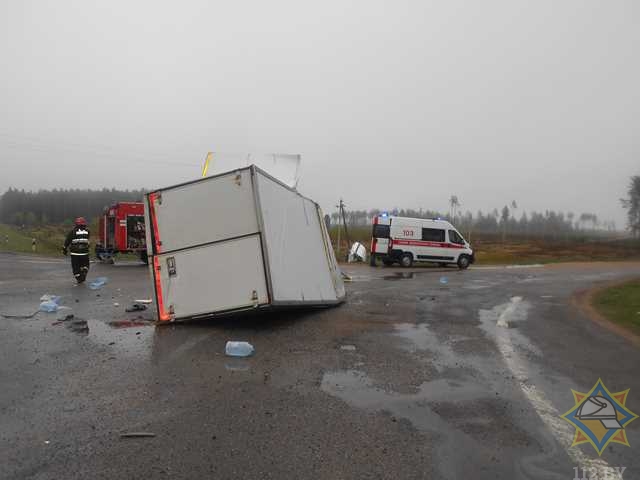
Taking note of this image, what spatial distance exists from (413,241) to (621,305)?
1328cm

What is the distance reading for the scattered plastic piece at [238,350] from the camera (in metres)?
5.80

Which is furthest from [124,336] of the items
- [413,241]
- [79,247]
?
[413,241]

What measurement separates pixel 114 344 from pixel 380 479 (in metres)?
4.35

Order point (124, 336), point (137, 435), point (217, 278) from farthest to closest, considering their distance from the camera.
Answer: point (217, 278) < point (124, 336) < point (137, 435)

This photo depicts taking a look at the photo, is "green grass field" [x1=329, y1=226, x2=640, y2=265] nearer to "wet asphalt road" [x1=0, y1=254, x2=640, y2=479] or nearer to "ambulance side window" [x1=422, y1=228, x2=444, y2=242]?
"ambulance side window" [x1=422, y1=228, x2=444, y2=242]

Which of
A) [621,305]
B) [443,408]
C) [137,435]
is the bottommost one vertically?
[621,305]

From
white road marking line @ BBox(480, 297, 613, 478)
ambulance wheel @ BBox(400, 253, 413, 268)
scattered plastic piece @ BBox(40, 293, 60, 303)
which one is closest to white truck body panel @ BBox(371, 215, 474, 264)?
ambulance wheel @ BBox(400, 253, 413, 268)

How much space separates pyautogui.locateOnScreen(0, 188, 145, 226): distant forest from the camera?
265ft

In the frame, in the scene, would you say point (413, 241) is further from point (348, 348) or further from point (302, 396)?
point (302, 396)

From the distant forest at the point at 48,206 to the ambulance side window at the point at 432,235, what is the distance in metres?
64.8

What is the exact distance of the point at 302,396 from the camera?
439 centimetres

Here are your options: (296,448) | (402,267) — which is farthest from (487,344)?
(402,267)

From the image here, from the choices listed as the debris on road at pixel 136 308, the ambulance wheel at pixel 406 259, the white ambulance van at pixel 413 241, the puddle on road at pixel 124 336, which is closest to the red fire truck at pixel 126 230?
the white ambulance van at pixel 413 241

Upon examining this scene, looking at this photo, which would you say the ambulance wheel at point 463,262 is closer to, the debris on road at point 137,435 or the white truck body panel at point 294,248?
the white truck body panel at point 294,248
